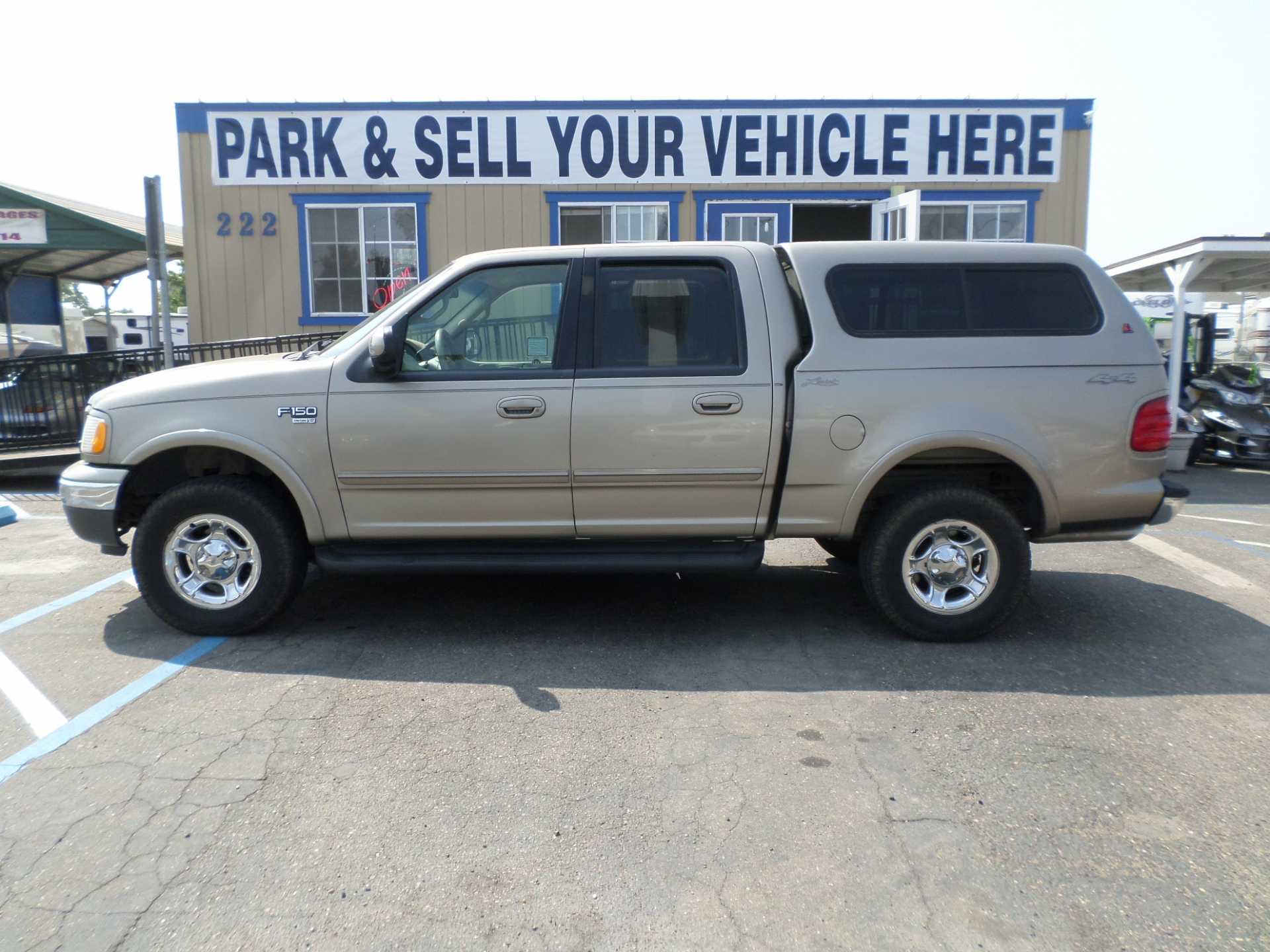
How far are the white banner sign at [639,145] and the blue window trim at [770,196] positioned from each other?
0.16 m

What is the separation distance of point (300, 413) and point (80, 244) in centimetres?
1078

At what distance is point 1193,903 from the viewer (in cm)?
262

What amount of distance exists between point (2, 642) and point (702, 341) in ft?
12.8

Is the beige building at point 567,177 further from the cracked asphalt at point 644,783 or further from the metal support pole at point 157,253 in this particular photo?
→ the cracked asphalt at point 644,783

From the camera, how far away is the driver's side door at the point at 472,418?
15.1 ft

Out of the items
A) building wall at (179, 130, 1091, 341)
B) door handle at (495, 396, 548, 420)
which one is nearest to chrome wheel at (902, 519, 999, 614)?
door handle at (495, 396, 548, 420)

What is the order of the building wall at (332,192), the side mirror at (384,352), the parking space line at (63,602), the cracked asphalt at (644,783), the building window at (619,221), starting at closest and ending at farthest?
the cracked asphalt at (644,783) < the side mirror at (384,352) < the parking space line at (63,602) < the building wall at (332,192) < the building window at (619,221)

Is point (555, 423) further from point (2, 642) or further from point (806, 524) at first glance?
point (2, 642)

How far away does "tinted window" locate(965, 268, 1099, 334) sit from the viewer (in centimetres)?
470

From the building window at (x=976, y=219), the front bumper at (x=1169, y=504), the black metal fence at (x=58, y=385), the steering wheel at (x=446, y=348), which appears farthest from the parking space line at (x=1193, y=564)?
the black metal fence at (x=58, y=385)

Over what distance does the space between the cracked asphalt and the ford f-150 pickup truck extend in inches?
19.8

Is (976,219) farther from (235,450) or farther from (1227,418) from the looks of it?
(235,450)

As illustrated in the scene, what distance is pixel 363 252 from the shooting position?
489 inches

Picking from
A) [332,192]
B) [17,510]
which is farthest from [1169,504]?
[332,192]
